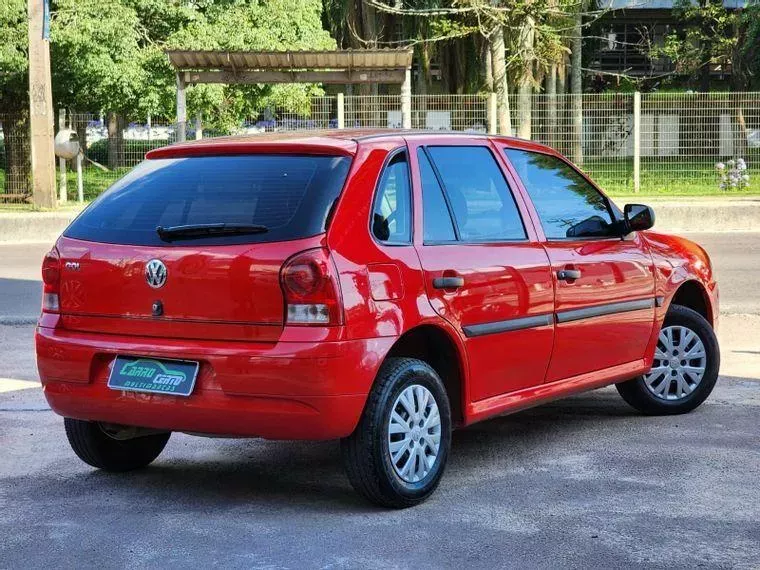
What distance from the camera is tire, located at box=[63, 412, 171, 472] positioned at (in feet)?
20.2

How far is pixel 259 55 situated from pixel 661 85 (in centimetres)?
4440

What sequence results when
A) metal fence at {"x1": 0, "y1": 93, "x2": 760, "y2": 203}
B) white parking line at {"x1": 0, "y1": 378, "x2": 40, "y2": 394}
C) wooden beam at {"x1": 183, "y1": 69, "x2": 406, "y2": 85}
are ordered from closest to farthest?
white parking line at {"x1": 0, "y1": 378, "x2": 40, "y2": 394} → metal fence at {"x1": 0, "y1": 93, "x2": 760, "y2": 203} → wooden beam at {"x1": 183, "y1": 69, "x2": 406, "y2": 85}

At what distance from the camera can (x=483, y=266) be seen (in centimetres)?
597

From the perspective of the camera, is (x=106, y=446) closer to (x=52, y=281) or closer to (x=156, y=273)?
(x=52, y=281)

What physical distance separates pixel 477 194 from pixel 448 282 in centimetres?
70

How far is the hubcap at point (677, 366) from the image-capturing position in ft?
24.7

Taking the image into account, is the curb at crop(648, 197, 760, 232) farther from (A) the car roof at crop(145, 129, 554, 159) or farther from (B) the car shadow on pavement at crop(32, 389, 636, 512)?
(A) the car roof at crop(145, 129, 554, 159)

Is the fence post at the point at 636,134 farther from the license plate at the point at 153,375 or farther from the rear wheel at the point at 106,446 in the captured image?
the license plate at the point at 153,375

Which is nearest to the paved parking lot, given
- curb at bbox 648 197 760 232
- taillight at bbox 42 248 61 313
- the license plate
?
the license plate

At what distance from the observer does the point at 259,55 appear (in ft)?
78.5

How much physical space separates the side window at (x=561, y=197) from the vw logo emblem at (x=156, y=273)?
1995mm

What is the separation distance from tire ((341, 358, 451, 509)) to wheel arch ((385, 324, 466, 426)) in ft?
0.56

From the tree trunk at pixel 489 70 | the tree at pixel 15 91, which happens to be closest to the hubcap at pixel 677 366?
the tree at pixel 15 91

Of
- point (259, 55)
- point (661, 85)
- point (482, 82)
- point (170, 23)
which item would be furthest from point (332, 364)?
point (661, 85)
